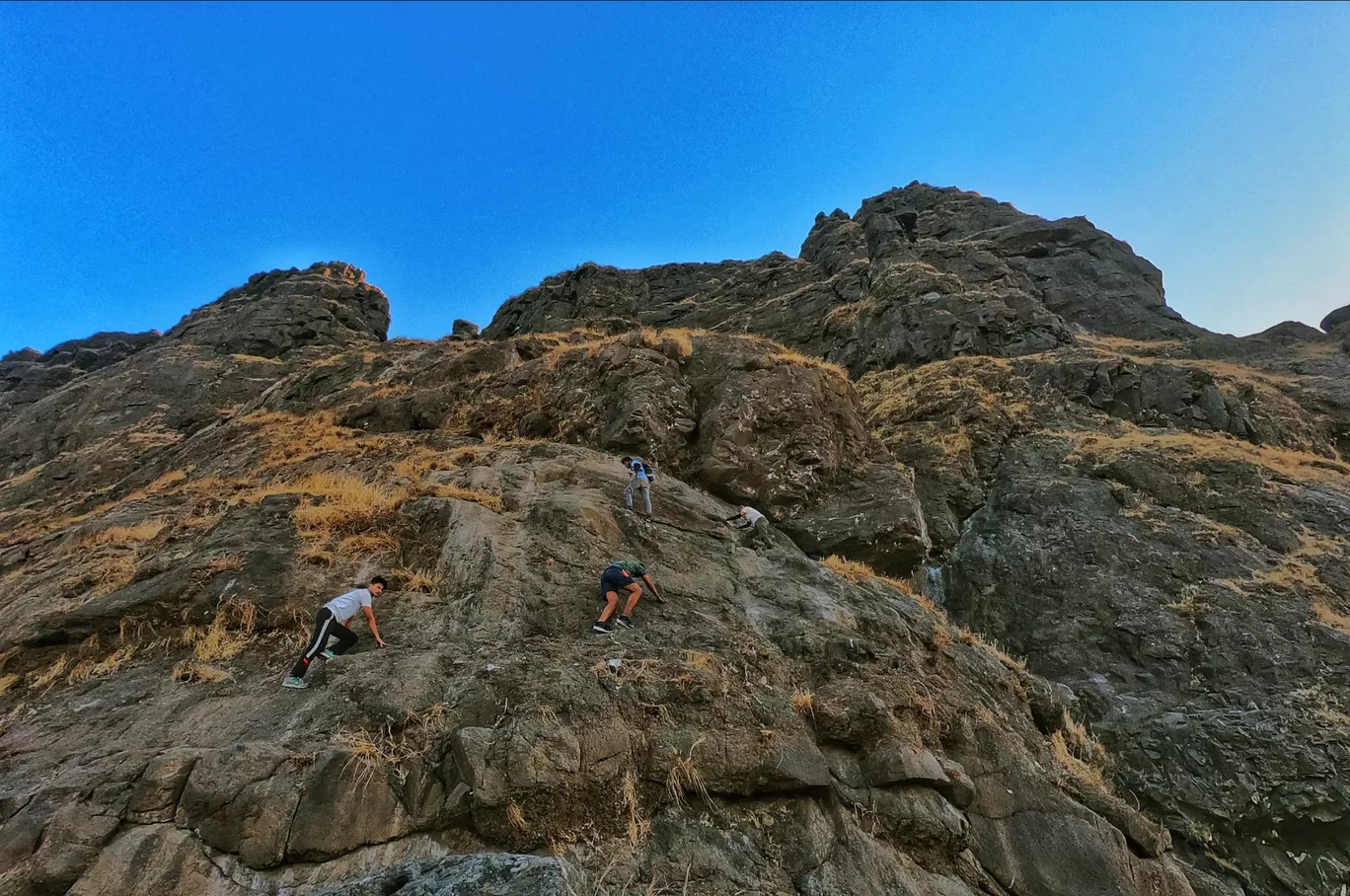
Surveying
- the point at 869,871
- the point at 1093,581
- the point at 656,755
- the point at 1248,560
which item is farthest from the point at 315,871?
the point at 1248,560

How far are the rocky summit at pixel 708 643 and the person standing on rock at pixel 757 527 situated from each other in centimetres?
26

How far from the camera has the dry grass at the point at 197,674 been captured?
8227mm

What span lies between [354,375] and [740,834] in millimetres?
29692

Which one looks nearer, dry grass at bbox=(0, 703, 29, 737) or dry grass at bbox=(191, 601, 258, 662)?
dry grass at bbox=(0, 703, 29, 737)

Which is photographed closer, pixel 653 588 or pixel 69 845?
pixel 69 845

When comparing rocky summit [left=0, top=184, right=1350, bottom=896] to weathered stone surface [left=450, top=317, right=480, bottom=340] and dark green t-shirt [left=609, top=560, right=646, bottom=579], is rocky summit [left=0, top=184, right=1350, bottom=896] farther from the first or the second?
weathered stone surface [left=450, top=317, right=480, bottom=340]

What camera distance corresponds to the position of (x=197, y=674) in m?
8.29

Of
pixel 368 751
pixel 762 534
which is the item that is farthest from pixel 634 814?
pixel 762 534

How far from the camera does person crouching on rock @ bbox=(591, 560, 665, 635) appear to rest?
9625 mm

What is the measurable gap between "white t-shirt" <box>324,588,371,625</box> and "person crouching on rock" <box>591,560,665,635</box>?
3.27 m

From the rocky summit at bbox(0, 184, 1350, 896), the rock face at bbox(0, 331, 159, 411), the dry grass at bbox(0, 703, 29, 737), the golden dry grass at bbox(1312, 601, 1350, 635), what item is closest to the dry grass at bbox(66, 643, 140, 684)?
the rocky summit at bbox(0, 184, 1350, 896)

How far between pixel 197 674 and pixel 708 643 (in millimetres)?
6899

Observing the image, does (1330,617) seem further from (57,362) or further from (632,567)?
(57,362)

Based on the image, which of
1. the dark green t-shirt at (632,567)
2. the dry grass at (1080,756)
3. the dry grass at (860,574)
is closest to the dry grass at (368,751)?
the dark green t-shirt at (632,567)
